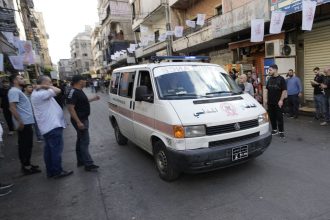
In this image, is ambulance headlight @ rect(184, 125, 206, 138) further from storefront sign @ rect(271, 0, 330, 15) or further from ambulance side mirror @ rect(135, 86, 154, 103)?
storefront sign @ rect(271, 0, 330, 15)

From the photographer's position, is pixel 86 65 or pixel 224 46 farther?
pixel 86 65

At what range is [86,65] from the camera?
9606cm

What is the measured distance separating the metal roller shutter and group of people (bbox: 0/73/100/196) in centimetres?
Answer: 885

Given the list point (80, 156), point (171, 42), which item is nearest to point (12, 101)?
point (80, 156)

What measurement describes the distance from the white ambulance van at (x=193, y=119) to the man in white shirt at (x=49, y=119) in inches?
58.9

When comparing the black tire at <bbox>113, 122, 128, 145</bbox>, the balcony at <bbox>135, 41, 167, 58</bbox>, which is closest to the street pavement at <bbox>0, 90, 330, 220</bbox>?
the black tire at <bbox>113, 122, 128, 145</bbox>

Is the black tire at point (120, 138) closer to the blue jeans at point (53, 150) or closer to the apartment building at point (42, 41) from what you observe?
the blue jeans at point (53, 150)

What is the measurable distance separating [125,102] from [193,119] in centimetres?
245

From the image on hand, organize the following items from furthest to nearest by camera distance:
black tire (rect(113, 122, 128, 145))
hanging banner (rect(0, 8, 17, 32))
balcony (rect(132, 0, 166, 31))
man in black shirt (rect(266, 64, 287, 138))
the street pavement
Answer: balcony (rect(132, 0, 166, 31)), hanging banner (rect(0, 8, 17, 32)), black tire (rect(113, 122, 128, 145)), man in black shirt (rect(266, 64, 287, 138)), the street pavement

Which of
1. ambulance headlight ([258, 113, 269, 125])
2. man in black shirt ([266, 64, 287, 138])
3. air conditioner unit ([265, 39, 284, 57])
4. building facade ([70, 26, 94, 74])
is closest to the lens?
ambulance headlight ([258, 113, 269, 125])

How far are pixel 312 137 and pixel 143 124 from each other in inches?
174

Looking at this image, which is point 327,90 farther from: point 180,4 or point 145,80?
point 180,4

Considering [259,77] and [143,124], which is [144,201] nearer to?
[143,124]

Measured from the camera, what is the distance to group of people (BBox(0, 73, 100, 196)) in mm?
4625
